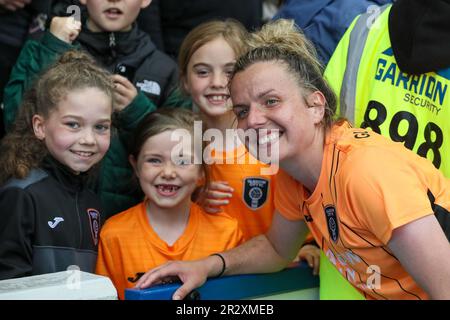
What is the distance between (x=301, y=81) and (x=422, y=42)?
0.45 metres

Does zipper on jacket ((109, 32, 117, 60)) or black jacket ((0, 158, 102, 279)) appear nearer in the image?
black jacket ((0, 158, 102, 279))

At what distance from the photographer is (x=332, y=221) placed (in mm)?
2672

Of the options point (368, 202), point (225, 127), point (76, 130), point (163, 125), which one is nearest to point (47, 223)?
point (76, 130)

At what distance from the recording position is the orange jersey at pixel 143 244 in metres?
3.11

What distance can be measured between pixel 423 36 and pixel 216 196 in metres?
1.09

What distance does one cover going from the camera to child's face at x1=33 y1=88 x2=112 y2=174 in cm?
303

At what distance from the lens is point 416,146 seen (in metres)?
2.87

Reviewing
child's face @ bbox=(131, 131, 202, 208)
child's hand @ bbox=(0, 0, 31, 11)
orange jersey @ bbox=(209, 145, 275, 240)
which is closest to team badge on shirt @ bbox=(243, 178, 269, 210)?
orange jersey @ bbox=(209, 145, 275, 240)

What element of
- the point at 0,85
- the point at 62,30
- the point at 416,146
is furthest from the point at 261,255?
the point at 0,85

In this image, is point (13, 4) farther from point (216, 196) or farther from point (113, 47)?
point (216, 196)

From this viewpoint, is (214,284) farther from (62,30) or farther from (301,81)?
(62,30)

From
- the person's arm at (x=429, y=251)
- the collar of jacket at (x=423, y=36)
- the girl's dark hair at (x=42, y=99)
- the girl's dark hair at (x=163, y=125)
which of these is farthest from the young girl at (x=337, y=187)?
the girl's dark hair at (x=42, y=99)

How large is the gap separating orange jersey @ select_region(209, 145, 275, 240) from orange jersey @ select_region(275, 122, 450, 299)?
0.50m

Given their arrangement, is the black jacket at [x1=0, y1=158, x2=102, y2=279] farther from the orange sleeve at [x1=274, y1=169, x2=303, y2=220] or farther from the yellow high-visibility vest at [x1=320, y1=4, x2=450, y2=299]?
the yellow high-visibility vest at [x1=320, y1=4, x2=450, y2=299]
